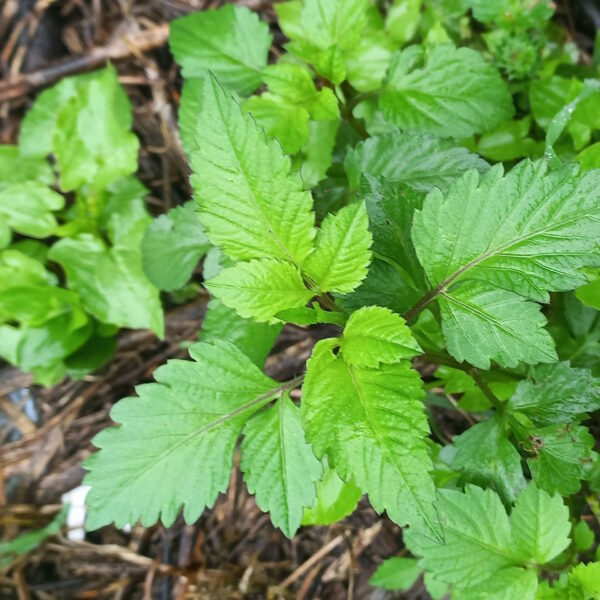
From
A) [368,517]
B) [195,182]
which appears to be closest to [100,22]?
[195,182]

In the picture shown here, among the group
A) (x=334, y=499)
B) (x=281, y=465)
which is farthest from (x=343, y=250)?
(x=334, y=499)

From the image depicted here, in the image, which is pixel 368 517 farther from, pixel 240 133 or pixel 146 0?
pixel 146 0

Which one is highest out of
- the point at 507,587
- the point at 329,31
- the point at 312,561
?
the point at 329,31

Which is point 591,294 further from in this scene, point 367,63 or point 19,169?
point 19,169

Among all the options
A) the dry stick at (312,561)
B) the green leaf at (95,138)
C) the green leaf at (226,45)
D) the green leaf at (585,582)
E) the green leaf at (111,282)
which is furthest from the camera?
the green leaf at (95,138)

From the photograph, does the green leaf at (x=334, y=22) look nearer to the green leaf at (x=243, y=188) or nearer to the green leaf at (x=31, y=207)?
the green leaf at (x=243, y=188)

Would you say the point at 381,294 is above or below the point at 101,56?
below

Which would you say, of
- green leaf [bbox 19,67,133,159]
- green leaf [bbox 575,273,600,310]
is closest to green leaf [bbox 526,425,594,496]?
green leaf [bbox 575,273,600,310]

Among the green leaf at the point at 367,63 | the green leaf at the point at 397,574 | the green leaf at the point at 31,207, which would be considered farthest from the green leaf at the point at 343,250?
the green leaf at the point at 31,207
